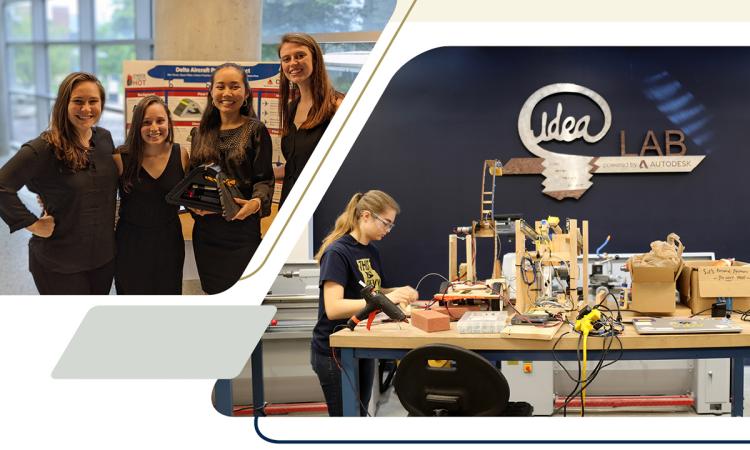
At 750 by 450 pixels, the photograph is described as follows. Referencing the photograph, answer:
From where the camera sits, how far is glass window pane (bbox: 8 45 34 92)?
2748 mm

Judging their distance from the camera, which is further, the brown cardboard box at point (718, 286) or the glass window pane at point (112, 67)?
the brown cardboard box at point (718, 286)

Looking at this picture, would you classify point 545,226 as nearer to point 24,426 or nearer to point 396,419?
point 396,419

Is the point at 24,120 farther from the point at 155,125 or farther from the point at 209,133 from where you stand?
the point at 209,133

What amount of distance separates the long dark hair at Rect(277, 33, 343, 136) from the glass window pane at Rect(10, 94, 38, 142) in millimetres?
615

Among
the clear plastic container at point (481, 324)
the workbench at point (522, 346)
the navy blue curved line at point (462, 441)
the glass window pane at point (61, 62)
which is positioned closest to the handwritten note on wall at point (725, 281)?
the workbench at point (522, 346)

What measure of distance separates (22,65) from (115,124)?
3.20ft

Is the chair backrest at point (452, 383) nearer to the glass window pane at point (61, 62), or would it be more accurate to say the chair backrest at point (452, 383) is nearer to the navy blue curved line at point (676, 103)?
the glass window pane at point (61, 62)

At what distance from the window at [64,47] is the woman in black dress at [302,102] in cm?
36

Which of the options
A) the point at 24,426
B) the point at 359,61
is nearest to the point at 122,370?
the point at 24,426

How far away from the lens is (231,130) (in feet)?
6.91

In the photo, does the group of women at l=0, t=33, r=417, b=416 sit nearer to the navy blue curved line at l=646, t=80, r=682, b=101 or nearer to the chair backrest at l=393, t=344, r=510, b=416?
the chair backrest at l=393, t=344, r=510, b=416

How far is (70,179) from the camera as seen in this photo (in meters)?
2.04

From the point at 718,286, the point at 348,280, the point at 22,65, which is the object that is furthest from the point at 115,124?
the point at 718,286

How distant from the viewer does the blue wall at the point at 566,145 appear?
17.6 feet
